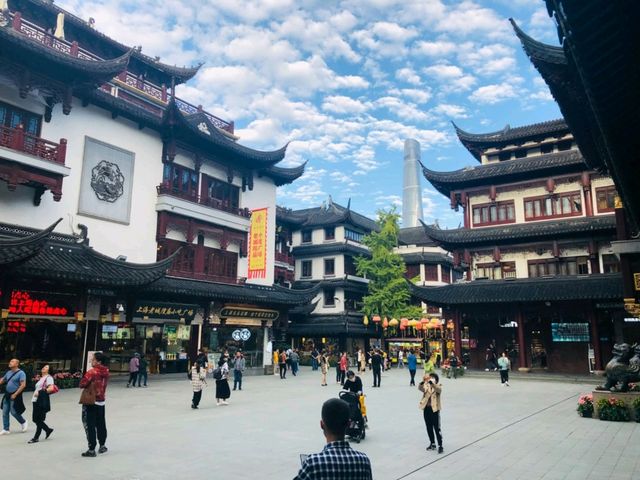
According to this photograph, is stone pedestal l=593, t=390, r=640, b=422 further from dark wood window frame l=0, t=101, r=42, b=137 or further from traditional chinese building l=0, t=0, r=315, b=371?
dark wood window frame l=0, t=101, r=42, b=137

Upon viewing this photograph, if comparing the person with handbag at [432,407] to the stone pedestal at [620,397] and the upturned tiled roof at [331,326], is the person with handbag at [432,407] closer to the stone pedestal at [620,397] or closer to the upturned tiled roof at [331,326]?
the stone pedestal at [620,397]

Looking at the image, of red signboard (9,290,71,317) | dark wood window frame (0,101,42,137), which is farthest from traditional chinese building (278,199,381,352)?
dark wood window frame (0,101,42,137)

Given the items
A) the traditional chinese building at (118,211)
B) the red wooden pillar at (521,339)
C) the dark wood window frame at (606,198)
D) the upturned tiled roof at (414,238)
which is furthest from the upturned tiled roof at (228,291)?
the upturned tiled roof at (414,238)

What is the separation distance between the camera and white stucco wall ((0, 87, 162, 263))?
21094 millimetres

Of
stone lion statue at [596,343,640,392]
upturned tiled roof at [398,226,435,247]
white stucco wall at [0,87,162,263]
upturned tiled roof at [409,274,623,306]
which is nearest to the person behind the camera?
stone lion statue at [596,343,640,392]

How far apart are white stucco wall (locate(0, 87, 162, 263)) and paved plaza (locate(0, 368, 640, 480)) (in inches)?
316

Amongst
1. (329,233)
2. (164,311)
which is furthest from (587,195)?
(164,311)

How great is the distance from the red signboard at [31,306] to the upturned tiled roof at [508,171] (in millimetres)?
25353

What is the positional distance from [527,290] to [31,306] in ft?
85.9

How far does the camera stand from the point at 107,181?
2459cm

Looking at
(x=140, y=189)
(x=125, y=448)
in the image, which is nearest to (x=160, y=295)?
(x=140, y=189)

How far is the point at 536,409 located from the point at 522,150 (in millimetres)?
23746

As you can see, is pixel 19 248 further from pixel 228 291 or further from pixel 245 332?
pixel 245 332

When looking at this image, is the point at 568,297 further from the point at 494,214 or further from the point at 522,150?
the point at 522,150
